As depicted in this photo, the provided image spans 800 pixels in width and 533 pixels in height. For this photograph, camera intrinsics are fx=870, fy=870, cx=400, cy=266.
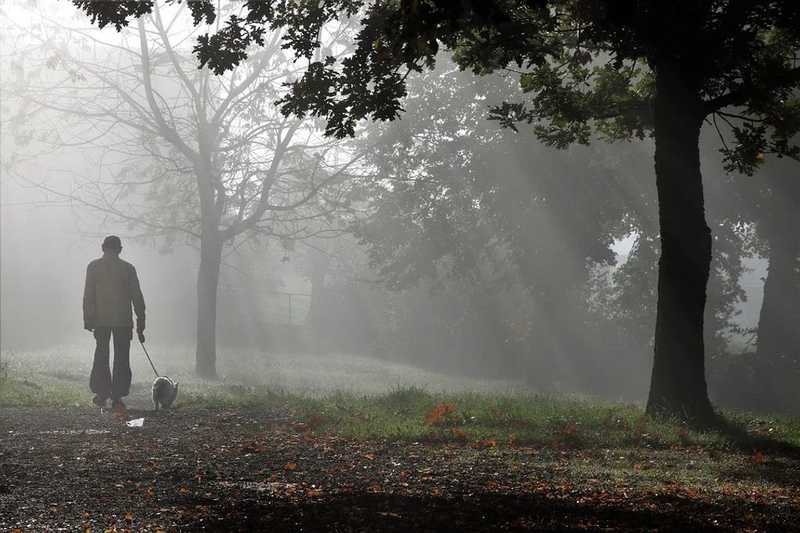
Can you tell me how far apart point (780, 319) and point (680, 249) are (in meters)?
16.0

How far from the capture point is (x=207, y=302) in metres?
24.2

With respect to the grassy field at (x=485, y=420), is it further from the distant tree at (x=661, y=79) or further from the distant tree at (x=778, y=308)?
the distant tree at (x=778, y=308)

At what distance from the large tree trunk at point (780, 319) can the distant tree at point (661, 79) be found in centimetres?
1350

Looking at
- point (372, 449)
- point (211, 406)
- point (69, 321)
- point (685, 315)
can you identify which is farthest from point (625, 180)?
point (69, 321)

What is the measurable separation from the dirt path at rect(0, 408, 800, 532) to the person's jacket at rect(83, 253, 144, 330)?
336 cm

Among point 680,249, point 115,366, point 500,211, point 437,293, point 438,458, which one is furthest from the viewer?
point 437,293

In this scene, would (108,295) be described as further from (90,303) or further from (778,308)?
(778,308)

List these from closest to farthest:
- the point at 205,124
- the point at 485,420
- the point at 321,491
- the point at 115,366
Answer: the point at 321,491
the point at 485,420
the point at 115,366
the point at 205,124

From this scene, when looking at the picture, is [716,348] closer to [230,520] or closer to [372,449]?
[372,449]

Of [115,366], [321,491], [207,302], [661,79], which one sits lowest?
[321,491]

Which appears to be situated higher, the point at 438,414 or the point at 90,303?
the point at 90,303

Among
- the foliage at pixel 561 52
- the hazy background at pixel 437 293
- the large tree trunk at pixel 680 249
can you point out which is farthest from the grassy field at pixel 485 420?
the hazy background at pixel 437 293

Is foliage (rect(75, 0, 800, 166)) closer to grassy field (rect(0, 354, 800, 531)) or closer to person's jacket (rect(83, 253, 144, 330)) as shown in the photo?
grassy field (rect(0, 354, 800, 531))

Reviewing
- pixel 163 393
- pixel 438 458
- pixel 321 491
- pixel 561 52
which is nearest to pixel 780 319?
pixel 561 52
